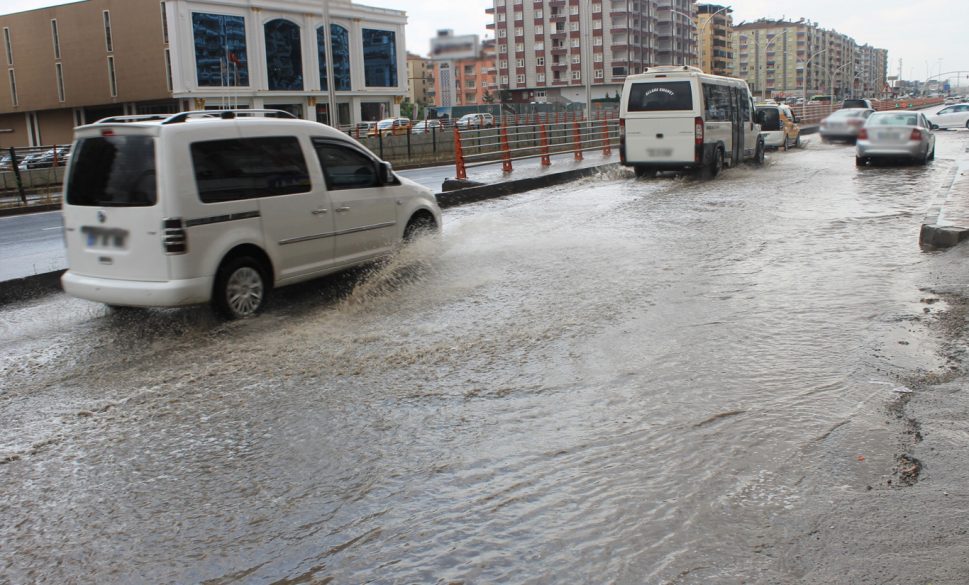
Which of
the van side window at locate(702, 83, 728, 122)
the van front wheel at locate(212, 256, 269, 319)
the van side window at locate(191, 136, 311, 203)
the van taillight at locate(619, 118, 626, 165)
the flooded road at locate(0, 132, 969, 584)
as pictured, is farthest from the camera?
the van taillight at locate(619, 118, 626, 165)

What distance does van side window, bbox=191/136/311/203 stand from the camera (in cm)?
725

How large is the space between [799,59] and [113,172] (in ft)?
378

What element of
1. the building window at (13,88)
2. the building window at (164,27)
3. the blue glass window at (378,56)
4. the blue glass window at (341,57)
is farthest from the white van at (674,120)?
the building window at (13,88)

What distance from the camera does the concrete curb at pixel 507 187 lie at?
17.1 meters

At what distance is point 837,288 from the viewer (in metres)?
8.46

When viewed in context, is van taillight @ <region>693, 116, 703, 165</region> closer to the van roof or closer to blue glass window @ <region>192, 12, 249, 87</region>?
the van roof

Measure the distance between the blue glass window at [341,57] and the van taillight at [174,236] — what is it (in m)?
68.8

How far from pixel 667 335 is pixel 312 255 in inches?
133

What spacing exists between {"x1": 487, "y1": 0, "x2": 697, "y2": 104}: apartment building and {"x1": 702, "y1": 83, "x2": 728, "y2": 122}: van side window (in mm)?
82788

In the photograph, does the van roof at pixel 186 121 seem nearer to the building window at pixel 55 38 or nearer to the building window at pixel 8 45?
the building window at pixel 55 38

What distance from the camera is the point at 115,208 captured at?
23.7 ft

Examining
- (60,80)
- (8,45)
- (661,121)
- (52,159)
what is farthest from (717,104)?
(8,45)

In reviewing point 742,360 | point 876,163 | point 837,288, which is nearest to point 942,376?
point 742,360

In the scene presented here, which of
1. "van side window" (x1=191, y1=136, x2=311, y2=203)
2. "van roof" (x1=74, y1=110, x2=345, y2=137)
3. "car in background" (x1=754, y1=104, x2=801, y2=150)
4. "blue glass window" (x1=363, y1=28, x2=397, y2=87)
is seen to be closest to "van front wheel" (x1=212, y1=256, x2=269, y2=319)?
"van side window" (x1=191, y1=136, x2=311, y2=203)
